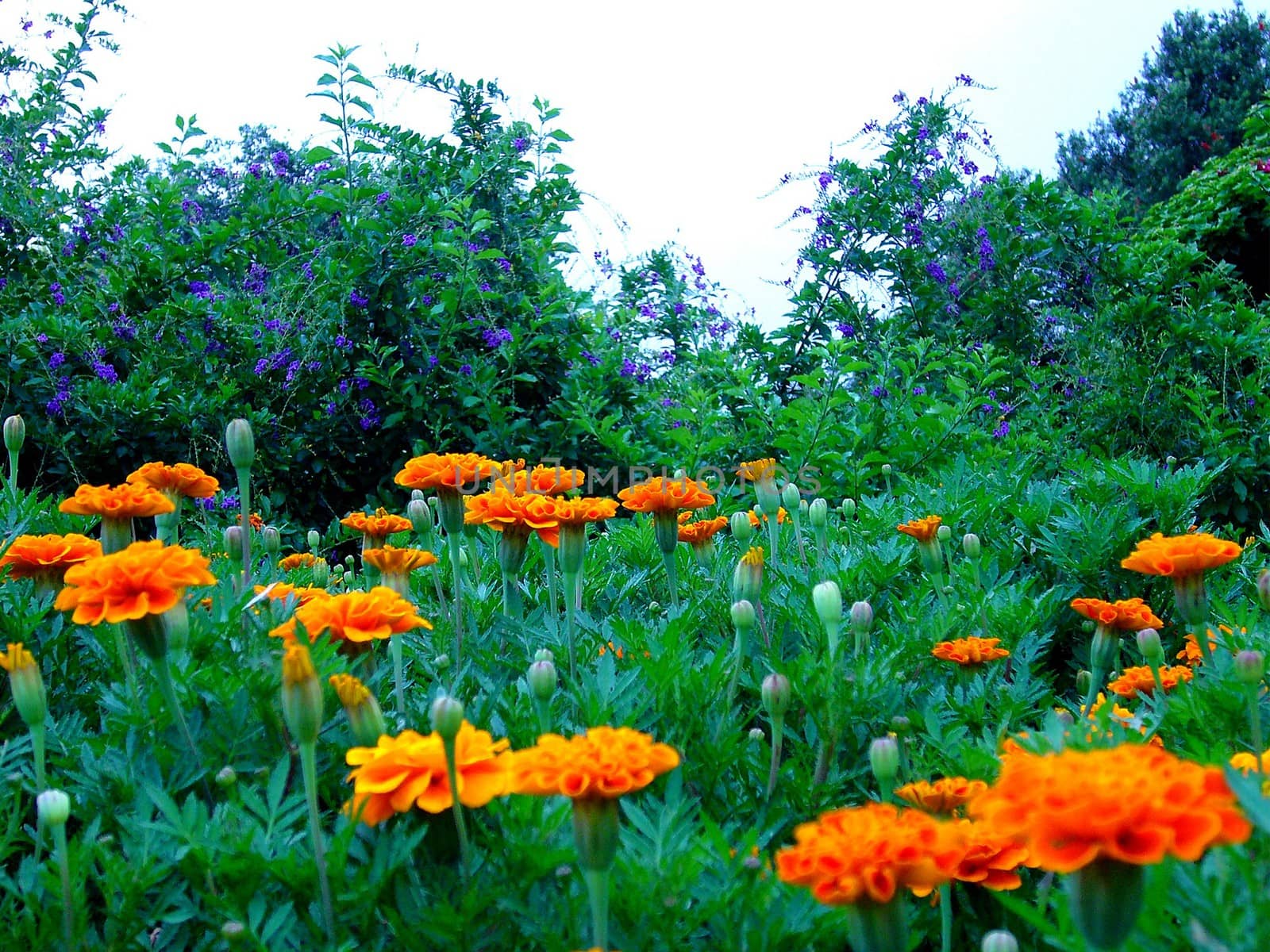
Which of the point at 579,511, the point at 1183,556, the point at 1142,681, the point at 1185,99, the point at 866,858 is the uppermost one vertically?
the point at 1185,99

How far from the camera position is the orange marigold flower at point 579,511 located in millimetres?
1533

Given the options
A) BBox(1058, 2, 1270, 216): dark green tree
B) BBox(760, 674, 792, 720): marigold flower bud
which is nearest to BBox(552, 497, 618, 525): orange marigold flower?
BBox(760, 674, 792, 720): marigold flower bud

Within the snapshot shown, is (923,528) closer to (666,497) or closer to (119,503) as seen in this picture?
(666,497)

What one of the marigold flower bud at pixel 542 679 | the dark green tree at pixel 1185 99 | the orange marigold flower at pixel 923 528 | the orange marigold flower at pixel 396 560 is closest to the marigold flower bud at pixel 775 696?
the marigold flower bud at pixel 542 679

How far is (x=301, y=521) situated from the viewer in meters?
4.26

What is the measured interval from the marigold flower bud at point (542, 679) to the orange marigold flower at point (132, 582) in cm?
37

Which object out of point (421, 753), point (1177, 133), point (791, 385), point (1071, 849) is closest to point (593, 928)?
point (421, 753)

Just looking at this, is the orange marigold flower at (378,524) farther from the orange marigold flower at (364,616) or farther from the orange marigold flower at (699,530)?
the orange marigold flower at (364,616)

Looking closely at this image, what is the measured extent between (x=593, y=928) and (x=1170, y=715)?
Answer: 0.80 meters

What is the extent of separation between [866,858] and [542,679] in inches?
18.2

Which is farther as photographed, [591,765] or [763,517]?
[763,517]

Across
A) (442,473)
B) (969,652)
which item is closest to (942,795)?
(969,652)

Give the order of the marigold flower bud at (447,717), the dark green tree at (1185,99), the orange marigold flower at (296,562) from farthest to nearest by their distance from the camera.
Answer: the dark green tree at (1185,99)
the orange marigold flower at (296,562)
the marigold flower bud at (447,717)

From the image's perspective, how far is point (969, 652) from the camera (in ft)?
4.84
